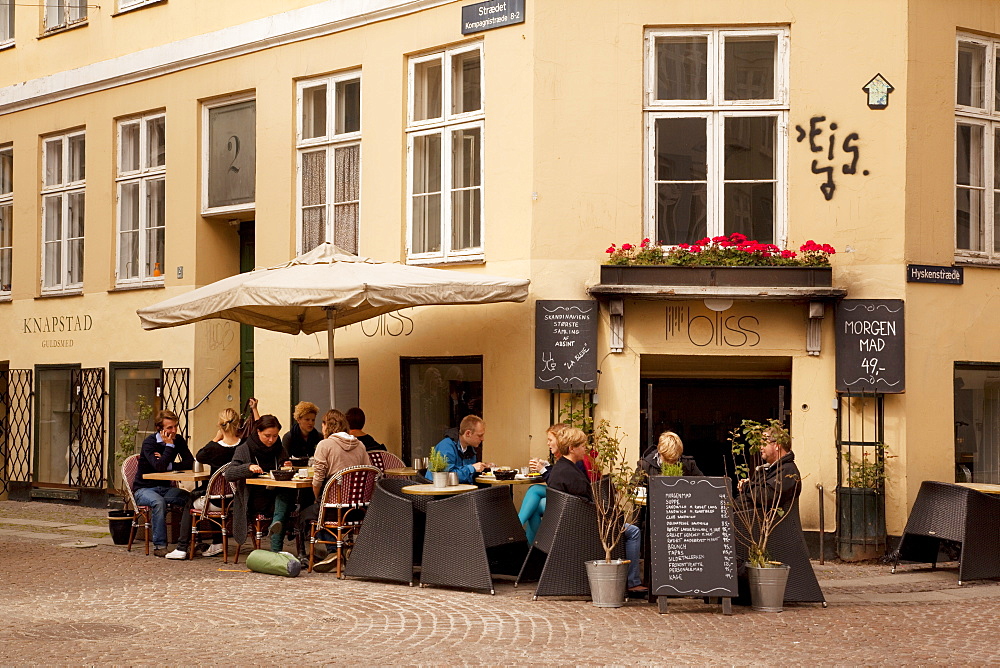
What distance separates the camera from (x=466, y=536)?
10.1 meters

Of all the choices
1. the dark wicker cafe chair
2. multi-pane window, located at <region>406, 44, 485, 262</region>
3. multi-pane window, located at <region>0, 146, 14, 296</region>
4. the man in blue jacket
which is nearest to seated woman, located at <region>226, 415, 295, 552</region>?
the dark wicker cafe chair

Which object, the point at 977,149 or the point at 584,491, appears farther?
the point at 977,149

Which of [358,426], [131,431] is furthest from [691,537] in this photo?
[131,431]

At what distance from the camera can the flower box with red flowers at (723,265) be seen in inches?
486

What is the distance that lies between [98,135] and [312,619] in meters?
10.6

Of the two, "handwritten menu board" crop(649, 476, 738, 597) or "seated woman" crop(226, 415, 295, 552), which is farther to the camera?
"seated woman" crop(226, 415, 295, 552)

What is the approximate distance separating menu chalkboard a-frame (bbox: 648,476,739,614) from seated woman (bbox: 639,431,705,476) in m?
1.08

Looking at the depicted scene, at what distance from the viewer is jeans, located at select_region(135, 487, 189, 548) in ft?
41.0

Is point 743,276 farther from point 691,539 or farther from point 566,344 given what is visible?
point 691,539

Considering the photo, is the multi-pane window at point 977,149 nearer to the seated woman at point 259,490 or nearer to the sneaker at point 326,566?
the sneaker at point 326,566

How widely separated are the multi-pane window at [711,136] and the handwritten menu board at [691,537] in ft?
13.4

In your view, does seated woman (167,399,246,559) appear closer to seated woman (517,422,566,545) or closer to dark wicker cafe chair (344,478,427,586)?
dark wicker cafe chair (344,478,427,586)

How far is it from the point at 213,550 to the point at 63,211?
749 centimetres

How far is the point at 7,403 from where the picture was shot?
62.0 feet
